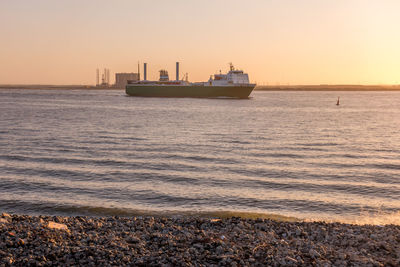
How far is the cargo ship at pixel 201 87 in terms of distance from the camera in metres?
99.8

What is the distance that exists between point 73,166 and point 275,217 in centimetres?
921

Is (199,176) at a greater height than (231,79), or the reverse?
(231,79)

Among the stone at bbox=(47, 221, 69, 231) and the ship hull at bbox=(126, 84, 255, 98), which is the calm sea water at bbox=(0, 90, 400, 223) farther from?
the ship hull at bbox=(126, 84, 255, 98)

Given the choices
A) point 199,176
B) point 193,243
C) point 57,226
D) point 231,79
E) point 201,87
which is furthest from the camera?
point 201,87

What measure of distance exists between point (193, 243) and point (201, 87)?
323ft

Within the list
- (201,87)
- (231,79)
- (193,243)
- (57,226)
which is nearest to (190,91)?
(201,87)

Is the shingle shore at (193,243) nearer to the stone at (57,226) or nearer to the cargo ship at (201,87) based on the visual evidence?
the stone at (57,226)

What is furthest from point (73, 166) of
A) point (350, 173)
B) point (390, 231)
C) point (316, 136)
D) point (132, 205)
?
point (316, 136)

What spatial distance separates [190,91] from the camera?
106 meters

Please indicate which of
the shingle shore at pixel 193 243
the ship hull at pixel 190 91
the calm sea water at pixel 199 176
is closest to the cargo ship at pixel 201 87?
the ship hull at pixel 190 91

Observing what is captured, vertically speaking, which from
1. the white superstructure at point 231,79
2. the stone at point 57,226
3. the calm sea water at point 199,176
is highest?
the white superstructure at point 231,79

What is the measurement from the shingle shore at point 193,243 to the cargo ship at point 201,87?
92.1 meters

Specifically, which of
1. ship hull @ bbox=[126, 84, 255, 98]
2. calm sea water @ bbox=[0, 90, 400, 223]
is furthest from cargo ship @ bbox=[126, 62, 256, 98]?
calm sea water @ bbox=[0, 90, 400, 223]

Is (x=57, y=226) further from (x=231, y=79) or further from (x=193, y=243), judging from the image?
(x=231, y=79)
